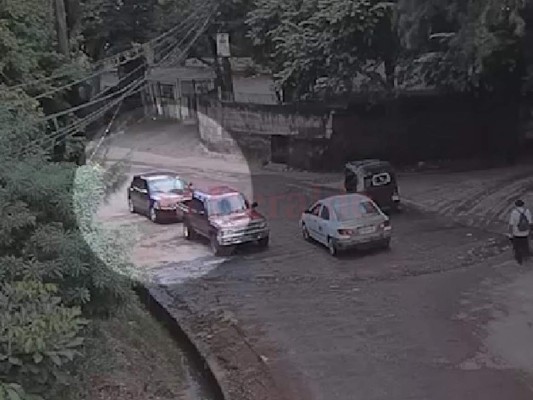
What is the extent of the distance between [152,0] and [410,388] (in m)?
33.9

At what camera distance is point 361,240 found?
19.7 metres

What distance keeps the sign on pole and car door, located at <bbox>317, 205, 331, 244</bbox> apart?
59.6ft

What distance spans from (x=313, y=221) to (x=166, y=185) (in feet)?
21.6

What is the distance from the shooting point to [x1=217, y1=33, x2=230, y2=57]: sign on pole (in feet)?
123

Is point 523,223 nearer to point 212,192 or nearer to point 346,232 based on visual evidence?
point 346,232

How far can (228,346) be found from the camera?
14656 mm

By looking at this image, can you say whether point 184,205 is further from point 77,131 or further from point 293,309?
point 293,309

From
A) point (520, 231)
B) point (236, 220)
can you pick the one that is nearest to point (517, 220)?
point (520, 231)

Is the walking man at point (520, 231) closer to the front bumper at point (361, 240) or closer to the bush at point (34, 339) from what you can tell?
the front bumper at point (361, 240)

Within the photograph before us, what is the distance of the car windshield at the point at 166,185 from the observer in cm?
2598

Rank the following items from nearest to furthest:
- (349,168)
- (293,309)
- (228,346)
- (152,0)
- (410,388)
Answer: (410,388) < (228,346) < (293,309) < (349,168) < (152,0)

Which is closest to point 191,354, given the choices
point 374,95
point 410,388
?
point 410,388

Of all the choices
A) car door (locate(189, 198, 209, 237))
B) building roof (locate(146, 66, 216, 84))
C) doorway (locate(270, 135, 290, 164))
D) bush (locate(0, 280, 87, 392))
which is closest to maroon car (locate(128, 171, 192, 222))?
car door (locate(189, 198, 209, 237))

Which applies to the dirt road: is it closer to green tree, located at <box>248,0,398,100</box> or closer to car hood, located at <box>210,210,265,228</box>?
car hood, located at <box>210,210,265,228</box>
